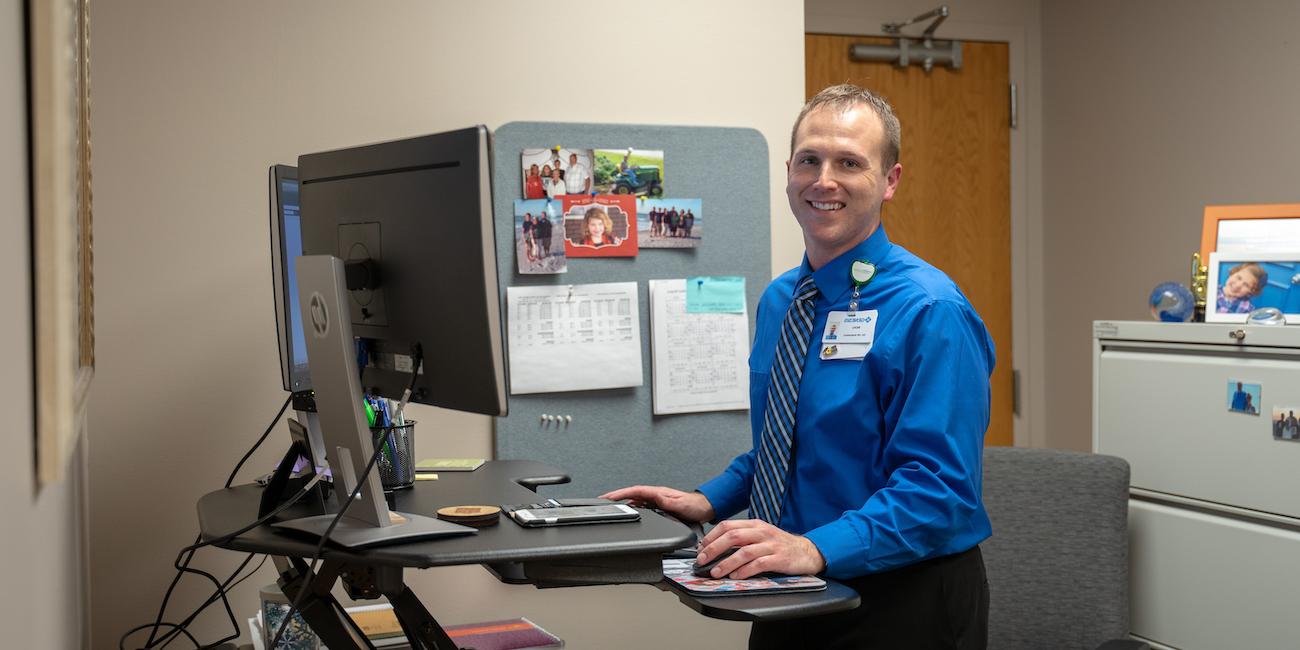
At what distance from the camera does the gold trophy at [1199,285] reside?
2520 mm

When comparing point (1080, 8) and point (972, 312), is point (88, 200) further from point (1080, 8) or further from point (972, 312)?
point (1080, 8)

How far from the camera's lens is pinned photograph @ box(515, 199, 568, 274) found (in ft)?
8.25

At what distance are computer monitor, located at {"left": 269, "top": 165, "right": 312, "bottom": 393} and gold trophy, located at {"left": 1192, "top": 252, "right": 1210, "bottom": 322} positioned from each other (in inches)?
76.3

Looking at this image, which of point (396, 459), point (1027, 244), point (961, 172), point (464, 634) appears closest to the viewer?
point (396, 459)

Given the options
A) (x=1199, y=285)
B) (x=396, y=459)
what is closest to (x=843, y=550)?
(x=396, y=459)

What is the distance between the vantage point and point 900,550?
4.83ft

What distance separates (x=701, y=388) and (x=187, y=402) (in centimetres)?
113

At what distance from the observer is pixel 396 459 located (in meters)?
1.72

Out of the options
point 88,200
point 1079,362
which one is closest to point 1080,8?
point 1079,362

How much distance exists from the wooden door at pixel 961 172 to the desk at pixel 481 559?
2594mm

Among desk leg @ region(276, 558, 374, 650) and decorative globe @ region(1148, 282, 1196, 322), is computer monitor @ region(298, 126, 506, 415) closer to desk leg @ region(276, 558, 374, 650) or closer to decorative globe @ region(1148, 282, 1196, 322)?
desk leg @ region(276, 558, 374, 650)

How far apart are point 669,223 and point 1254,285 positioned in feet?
4.25

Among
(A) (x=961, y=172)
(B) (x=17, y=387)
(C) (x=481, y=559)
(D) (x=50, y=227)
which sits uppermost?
(A) (x=961, y=172)

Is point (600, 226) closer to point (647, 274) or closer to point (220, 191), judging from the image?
point (647, 274)
